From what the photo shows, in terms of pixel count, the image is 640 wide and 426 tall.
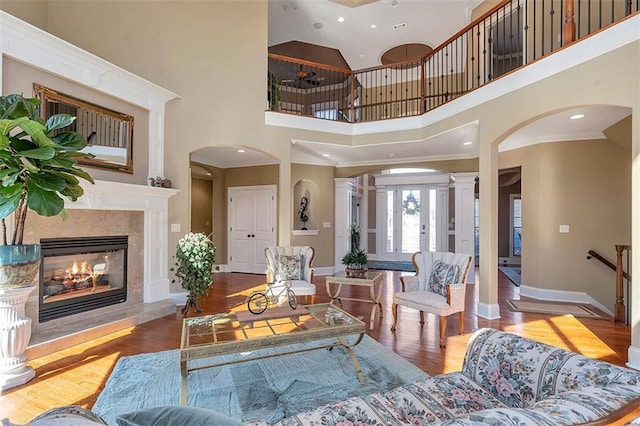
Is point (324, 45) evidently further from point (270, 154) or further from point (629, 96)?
point (629, 96)

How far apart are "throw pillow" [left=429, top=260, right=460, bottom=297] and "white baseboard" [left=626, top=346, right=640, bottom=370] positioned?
5.00 feet

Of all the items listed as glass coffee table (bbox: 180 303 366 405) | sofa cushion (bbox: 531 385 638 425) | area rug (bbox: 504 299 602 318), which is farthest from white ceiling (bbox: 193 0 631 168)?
sofa cushion (bbox: 531 385 638 425)

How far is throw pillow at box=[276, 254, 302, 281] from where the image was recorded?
15.0 ft

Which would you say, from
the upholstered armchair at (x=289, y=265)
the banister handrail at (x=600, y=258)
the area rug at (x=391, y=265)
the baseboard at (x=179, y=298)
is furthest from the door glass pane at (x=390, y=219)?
the baseboard at (x=179, y=298)

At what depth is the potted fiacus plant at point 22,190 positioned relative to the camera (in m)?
2.21

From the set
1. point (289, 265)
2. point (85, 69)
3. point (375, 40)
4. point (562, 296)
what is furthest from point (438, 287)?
point (375, 40)

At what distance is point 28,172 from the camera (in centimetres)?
231

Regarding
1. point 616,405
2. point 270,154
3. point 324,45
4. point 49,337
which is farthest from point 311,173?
Answer: point 616,405

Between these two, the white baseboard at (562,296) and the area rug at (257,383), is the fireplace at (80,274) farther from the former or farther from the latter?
the white baseboard at (562,296)

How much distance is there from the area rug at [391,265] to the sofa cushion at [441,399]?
23.1 feet

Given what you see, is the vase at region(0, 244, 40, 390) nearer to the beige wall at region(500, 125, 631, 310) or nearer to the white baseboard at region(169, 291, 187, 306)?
the white baseboard at region(169, 291, 187, 306)

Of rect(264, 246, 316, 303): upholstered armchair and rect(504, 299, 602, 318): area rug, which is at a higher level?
rect(264, 246, 316, 303): upholstered armchair

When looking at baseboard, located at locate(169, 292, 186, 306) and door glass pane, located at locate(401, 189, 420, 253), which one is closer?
baseboard, located at locate(169, 292, 186, 306)

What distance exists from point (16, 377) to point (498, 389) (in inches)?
Answer: 132
